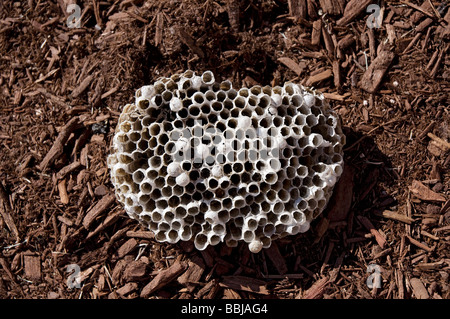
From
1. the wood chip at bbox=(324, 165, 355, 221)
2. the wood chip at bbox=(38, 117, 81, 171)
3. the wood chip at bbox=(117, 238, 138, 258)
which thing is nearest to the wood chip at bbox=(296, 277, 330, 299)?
the wood chip at bbox=(324, 165, 355, 221)

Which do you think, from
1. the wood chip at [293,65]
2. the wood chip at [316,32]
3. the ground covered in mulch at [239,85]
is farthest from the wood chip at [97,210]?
the wood chip at [316,32]

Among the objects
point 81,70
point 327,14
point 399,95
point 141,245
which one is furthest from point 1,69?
point 399,95

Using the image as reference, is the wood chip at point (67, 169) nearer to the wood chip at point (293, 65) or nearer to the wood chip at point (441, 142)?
the wood chip at point (293, 65)

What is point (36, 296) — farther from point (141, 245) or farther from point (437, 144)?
point (437, 144)

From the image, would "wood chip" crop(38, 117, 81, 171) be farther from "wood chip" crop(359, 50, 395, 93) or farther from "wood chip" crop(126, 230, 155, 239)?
"wood chip" crop(359, 50, 395, 93)

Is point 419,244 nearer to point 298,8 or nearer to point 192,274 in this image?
point 192,274

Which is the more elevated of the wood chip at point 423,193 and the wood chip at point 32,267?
the wood chip at point 423,193
